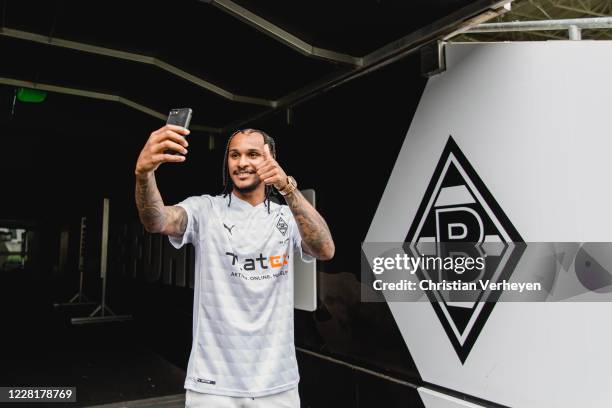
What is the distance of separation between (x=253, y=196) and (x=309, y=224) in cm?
30

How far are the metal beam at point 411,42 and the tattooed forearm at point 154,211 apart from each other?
1541 mm

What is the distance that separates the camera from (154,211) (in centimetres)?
144

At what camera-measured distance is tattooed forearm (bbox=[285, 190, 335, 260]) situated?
1.58 m

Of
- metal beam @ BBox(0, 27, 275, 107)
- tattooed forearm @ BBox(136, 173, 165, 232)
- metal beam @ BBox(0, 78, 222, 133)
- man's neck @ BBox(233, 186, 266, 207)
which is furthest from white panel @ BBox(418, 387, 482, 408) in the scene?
metal beam @ BBox(0, 78, 222, 133)

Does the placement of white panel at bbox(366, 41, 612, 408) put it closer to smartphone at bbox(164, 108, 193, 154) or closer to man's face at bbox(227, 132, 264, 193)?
man's face at bbox(227, 132, 264, 193)

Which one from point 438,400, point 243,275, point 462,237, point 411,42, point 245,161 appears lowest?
point 438,400

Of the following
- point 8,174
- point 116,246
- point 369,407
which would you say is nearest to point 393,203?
point 369,407

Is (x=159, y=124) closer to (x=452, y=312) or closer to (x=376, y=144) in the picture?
(x=376, y=144)

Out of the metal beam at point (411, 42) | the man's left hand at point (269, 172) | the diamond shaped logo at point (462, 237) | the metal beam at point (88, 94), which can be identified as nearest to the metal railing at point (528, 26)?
the metal beam at point (411, 42)

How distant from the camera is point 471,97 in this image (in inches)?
83.8

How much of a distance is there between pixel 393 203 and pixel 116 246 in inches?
276

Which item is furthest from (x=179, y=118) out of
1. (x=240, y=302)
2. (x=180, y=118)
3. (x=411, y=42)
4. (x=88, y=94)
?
(x=88, y=94)

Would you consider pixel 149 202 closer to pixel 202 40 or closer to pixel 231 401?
pixel 231 401

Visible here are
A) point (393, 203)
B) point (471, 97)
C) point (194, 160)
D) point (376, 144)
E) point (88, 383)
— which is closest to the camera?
point (471, 97)
